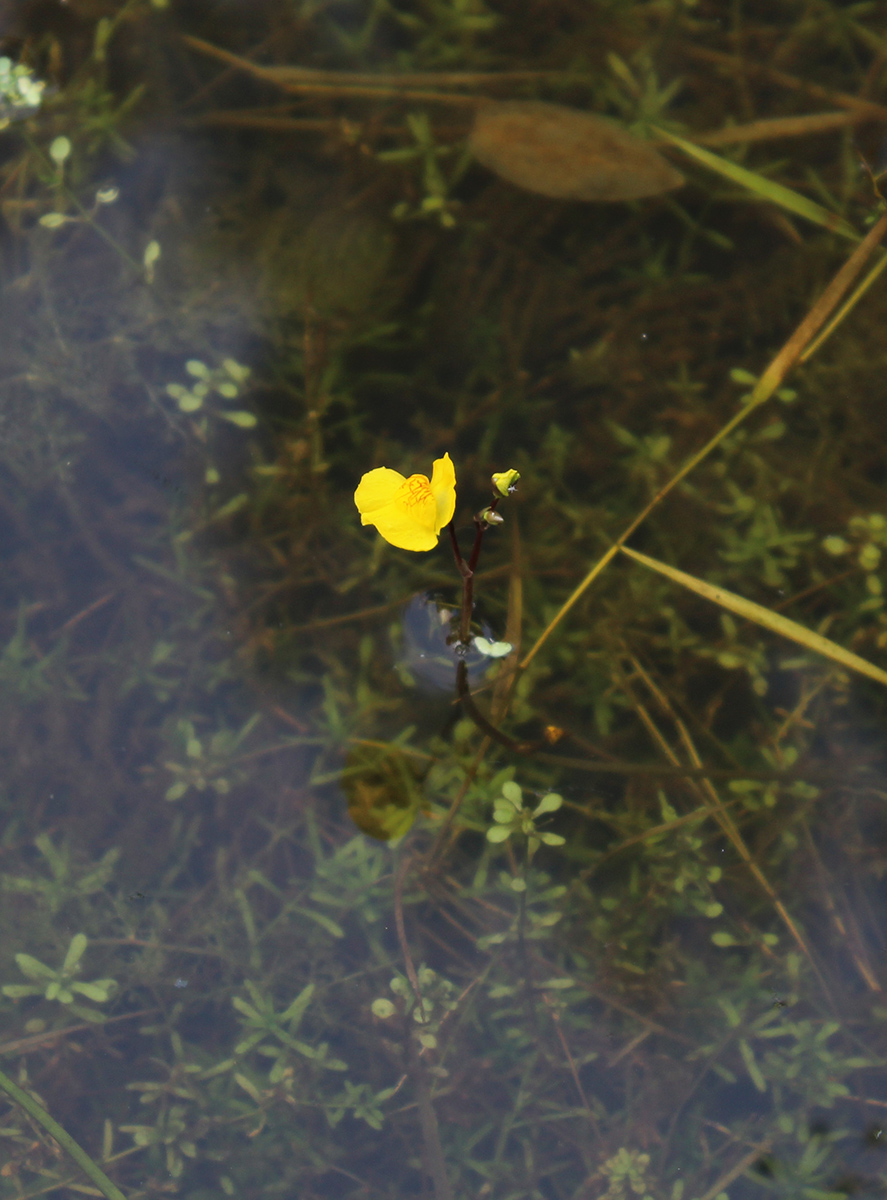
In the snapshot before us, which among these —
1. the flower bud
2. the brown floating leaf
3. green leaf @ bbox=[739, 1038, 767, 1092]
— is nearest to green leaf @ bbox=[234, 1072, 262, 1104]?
green leaf @ bbox=[739, 1038, 767, 1092]

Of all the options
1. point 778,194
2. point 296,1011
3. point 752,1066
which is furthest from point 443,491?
point 778,194

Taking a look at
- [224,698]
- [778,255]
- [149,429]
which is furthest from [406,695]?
[778,255]

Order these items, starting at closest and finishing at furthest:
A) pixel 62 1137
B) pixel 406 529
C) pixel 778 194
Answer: pixel 406 529
pixel 62 1137
pixel 778 194

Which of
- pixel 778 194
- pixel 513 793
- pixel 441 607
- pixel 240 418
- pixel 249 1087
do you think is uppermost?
pixel 778 194

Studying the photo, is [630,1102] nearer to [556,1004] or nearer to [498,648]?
[556,1004]

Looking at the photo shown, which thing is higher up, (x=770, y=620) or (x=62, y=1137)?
(x=770, y=620)

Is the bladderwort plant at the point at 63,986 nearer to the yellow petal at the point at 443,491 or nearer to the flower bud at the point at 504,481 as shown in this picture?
the yellow petal at the point at 443,491

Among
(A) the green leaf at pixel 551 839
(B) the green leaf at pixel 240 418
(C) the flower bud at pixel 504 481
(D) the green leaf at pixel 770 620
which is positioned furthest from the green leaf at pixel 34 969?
(D) the green leaf at pixel 770 620

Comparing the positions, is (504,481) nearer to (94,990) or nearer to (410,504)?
(410,504)
